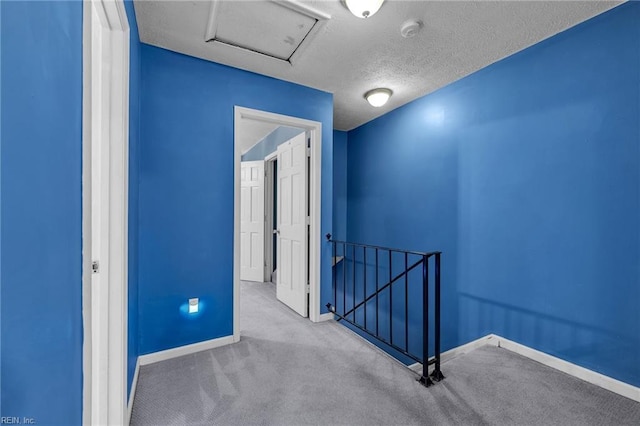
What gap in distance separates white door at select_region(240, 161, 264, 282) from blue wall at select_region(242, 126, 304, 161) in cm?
31

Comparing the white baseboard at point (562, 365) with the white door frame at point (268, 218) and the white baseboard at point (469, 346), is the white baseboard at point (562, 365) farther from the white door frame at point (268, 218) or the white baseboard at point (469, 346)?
the white door frame at point (268, 218)

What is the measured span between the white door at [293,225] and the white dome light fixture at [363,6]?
4.76 ft

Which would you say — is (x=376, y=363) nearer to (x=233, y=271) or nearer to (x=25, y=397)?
(x=233, y=271)

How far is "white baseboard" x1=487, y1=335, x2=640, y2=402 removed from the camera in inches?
67.9

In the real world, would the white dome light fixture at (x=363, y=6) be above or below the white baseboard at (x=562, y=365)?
above

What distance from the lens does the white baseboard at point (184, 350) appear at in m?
2.12

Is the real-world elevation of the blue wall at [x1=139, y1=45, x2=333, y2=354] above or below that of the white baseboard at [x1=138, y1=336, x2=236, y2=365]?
above

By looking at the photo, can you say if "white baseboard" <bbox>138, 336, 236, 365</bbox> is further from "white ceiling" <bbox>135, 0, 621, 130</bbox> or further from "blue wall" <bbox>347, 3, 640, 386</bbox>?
"white ceiling" <bbox>135, 0, 621, 130</bbox>

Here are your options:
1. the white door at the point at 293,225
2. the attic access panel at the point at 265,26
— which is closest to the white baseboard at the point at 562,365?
the white door at the point at 293,225

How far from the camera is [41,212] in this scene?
55 centimetres

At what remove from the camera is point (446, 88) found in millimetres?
2973

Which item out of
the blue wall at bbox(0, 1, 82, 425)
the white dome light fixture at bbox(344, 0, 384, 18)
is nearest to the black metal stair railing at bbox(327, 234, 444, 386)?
the white dome light fixture at bbox(344, 0, 384, 18)

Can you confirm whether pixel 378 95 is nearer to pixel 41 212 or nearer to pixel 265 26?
pixel 265 26

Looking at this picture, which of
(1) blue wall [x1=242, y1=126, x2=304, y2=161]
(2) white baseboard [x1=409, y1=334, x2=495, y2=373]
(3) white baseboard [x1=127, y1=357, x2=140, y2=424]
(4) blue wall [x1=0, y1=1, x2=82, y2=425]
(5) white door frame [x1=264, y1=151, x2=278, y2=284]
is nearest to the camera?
(4) blue wall [x1=0, y1=1, x2=82, y2=425]
